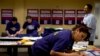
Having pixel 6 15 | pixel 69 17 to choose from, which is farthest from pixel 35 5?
pixel 69 17

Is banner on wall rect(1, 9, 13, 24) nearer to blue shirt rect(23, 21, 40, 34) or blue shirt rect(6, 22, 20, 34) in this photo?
blue shirt rect(6, 22, 20, 34)

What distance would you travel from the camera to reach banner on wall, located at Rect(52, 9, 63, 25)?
360 inches

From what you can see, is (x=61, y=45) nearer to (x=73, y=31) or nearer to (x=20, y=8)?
(x=73, y=31)

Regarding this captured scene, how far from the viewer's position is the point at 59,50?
271 cm

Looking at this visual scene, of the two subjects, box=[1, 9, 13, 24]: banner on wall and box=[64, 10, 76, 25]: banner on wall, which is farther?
box=[64, 10, 76, 25]: banner on wall

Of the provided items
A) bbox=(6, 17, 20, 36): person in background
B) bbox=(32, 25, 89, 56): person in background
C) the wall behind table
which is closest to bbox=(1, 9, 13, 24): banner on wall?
the wall behind table

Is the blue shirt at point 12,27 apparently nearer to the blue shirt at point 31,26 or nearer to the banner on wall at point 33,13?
the blue shirt at point 31,26

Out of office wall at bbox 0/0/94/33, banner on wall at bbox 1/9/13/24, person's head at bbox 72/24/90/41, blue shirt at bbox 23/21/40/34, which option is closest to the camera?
person's head at bbox 72/24/90/41

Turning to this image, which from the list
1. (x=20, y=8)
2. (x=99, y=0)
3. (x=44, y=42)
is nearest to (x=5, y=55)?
(x=20, y=8)

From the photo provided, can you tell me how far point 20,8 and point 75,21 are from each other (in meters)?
2.09

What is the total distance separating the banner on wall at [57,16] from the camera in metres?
9.15

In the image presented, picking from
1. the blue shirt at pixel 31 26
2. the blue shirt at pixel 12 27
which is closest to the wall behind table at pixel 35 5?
the blue shirt at pixel 12 27

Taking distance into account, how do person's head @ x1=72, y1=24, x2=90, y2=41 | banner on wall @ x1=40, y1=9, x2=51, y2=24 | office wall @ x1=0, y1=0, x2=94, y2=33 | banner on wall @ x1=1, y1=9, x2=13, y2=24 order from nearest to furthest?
person's head @ x1=72, y1=24, x2=90, y2=41 → office wall @ x1=0, y1=0, x2=94, y2=33 → banner on wall @ x1=1, y1=9, x2=13, y2=24 → banner on wall @ x1=40, y1=9, x2=51, y2=24

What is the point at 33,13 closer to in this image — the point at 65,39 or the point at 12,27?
the point at 12,27
